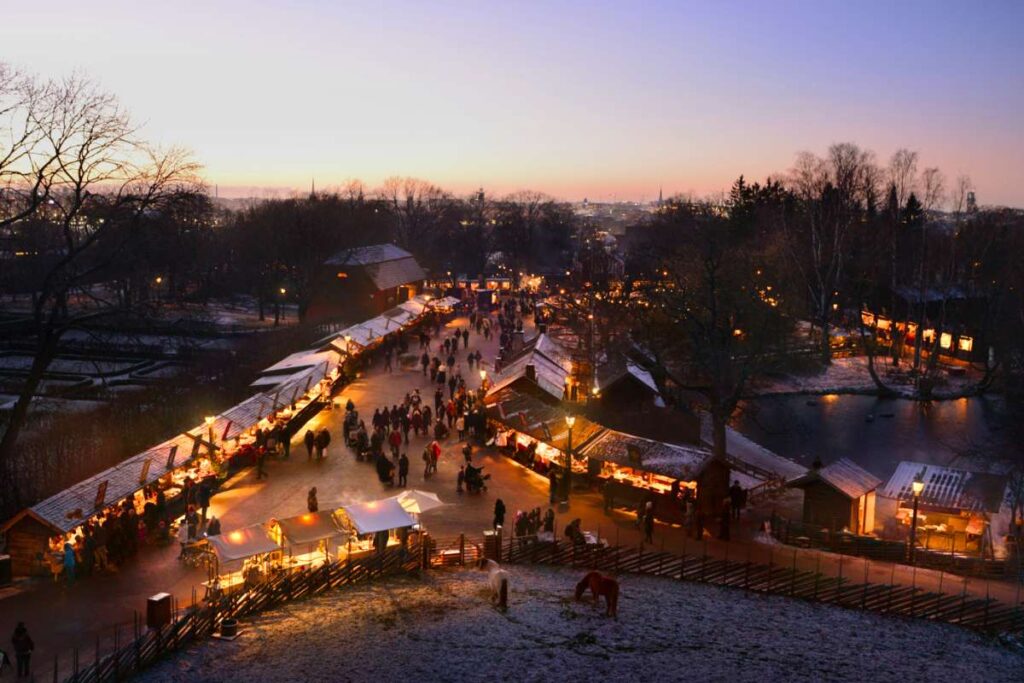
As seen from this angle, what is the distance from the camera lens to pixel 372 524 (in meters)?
18.3

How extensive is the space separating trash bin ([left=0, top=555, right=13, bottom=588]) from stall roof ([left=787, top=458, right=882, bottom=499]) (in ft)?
58.4

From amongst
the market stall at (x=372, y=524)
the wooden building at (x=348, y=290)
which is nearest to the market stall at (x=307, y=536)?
the market stall at (x=372, y=524)

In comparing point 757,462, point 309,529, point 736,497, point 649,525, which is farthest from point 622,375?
point 309,529

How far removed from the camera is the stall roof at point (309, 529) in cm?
1784

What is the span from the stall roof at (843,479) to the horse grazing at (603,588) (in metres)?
8.08

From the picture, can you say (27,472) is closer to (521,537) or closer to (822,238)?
(521,537)

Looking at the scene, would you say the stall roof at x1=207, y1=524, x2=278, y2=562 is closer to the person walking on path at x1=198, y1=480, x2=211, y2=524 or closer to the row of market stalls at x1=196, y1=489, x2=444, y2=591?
the row of market stalls at x1=196, y1=489, x2=444, y2=591

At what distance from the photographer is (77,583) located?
695 inches

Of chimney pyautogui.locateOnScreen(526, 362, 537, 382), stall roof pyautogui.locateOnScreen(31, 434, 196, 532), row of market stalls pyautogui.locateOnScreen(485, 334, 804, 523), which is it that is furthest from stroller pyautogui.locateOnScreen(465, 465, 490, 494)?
chimney pyautogui.locateOnScreen(526, 362, 537, 382)

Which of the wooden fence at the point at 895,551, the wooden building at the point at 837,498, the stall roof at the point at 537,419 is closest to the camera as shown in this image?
the wooden fence at the point at 895,551

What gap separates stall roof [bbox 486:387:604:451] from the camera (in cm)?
2589

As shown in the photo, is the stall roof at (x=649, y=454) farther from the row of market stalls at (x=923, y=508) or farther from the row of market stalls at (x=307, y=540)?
the row of market stalls at (x=307, y=540)

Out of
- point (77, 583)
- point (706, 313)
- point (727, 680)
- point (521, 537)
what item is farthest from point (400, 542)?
point (706, 313)

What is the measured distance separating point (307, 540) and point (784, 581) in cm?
962
